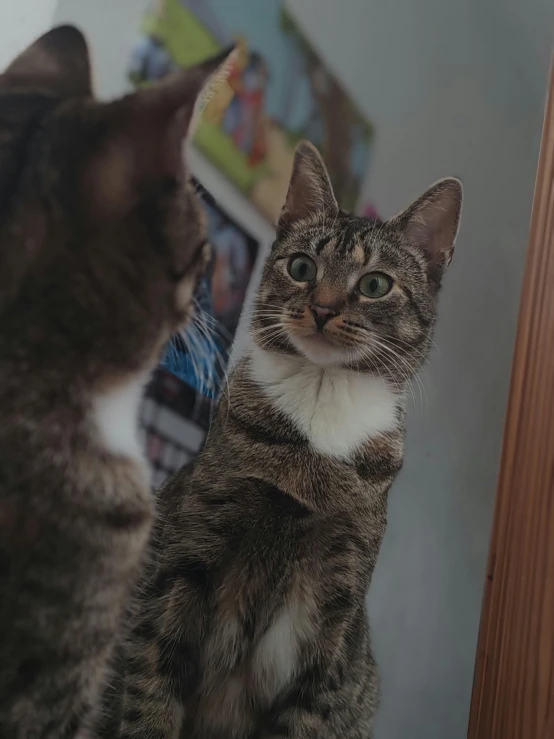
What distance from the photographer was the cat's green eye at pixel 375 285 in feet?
2.77

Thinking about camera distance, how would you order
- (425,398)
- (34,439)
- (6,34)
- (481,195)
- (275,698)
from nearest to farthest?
(34,439), (6,34), (275,698), (425,398), (481,195)

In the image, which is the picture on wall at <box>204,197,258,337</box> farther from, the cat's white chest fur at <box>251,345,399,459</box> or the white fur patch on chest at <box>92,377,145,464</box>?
the white fur patch on chest at <box>92,377,145,464</box>

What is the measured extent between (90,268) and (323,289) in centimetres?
37

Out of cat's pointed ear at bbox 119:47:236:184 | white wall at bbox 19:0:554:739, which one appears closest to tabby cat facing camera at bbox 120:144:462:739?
white wall at bbox 19:0:554:739

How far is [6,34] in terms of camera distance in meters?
0.63

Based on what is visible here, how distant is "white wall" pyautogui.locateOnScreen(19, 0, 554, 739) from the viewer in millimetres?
1089

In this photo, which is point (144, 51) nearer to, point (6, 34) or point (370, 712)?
point (6, 34)

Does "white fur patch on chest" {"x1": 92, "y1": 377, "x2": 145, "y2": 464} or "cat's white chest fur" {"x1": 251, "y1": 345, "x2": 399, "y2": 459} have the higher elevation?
"cat's white chest fur" {"x1": 251, "y1": 345, "x2": 399, "y2": 459}

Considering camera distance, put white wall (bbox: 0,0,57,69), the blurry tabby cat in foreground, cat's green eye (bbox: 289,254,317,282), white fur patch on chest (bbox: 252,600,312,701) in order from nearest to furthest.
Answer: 1. the blurry tabby cat in foreground
2. white wall (bbox: 0,0,57,69)
3. white fur patch on chest (bbox: 252,600,312,701)
4. cat's green eye (bbox: 289,254,317,282)

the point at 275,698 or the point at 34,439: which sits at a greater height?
the point at 34,439

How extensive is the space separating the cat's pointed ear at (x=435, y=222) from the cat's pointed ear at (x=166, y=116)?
44cm

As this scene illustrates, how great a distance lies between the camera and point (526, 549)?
95 centimetres

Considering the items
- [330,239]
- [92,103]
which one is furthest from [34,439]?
[330,239]

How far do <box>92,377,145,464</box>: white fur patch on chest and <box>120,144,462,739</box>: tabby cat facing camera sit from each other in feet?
0.64
